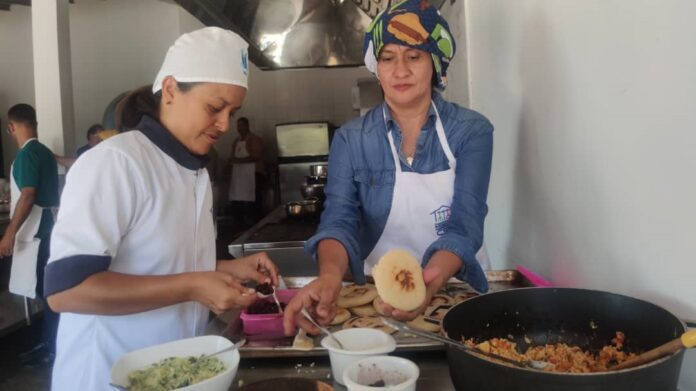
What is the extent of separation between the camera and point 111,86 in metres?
6.67

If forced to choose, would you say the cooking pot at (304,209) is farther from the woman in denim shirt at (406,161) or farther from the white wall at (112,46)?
the white wall at (112,46)

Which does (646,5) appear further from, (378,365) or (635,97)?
(378,365)

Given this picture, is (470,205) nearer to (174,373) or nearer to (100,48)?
(174,373)

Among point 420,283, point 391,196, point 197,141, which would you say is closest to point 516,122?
point 391,196

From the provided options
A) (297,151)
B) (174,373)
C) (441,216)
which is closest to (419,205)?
(441,216)

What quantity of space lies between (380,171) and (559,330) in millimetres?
804

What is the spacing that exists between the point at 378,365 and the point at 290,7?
2.31m

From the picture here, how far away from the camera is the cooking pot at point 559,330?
2.25ft

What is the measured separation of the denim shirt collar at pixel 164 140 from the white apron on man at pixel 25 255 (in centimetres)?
318

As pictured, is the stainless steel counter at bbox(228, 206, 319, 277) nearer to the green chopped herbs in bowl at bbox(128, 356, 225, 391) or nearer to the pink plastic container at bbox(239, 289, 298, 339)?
the pink plastic container at bbox(239, 289, 298, 339)

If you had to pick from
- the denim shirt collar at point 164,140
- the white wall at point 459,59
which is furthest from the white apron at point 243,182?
the denim shirt collar at point 164,140

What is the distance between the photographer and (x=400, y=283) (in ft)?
3.64

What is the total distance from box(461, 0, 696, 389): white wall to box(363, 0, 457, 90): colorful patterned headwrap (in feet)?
1.02

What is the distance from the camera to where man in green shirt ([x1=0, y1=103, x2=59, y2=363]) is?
12.4ft
